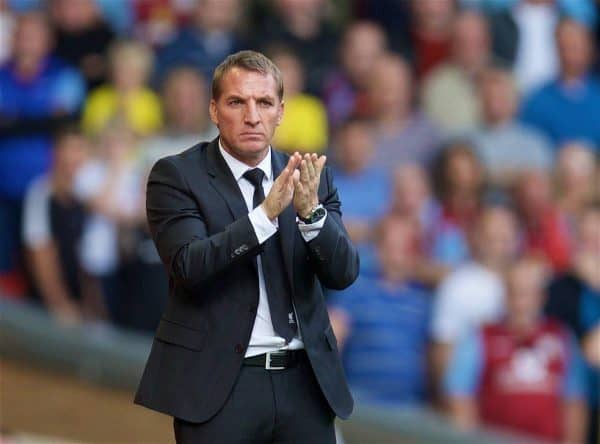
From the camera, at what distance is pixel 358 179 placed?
816 cm

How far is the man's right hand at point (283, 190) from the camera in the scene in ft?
11.4

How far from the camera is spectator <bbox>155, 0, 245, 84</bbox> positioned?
9.12 meters

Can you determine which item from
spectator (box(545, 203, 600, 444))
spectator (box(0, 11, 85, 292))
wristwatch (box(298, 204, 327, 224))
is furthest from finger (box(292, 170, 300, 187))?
spectator (box(0, 11, 85, 292))

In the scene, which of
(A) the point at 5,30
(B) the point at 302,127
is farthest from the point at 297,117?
(A) the point at 5,30

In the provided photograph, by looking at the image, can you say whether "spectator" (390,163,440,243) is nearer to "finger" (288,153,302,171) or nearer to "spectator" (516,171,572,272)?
"spectator" (516,171,572,272)

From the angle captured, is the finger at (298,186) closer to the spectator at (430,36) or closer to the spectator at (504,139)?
the spectator at (504,139)

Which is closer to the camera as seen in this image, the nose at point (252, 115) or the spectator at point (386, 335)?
the nose at point (252, 115)

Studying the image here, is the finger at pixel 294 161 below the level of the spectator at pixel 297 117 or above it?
below

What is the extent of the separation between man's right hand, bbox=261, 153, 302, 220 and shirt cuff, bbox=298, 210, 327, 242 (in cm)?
8

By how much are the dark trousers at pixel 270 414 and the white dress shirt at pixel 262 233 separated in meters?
0.06

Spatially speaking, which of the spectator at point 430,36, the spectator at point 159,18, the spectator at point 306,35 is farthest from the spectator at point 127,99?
the spectator at point 430,36

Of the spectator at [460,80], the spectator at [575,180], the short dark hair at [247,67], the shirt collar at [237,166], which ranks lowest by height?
the shirt collar at [237,166]

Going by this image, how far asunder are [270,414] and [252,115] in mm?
736

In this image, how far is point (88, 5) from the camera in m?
9.56
